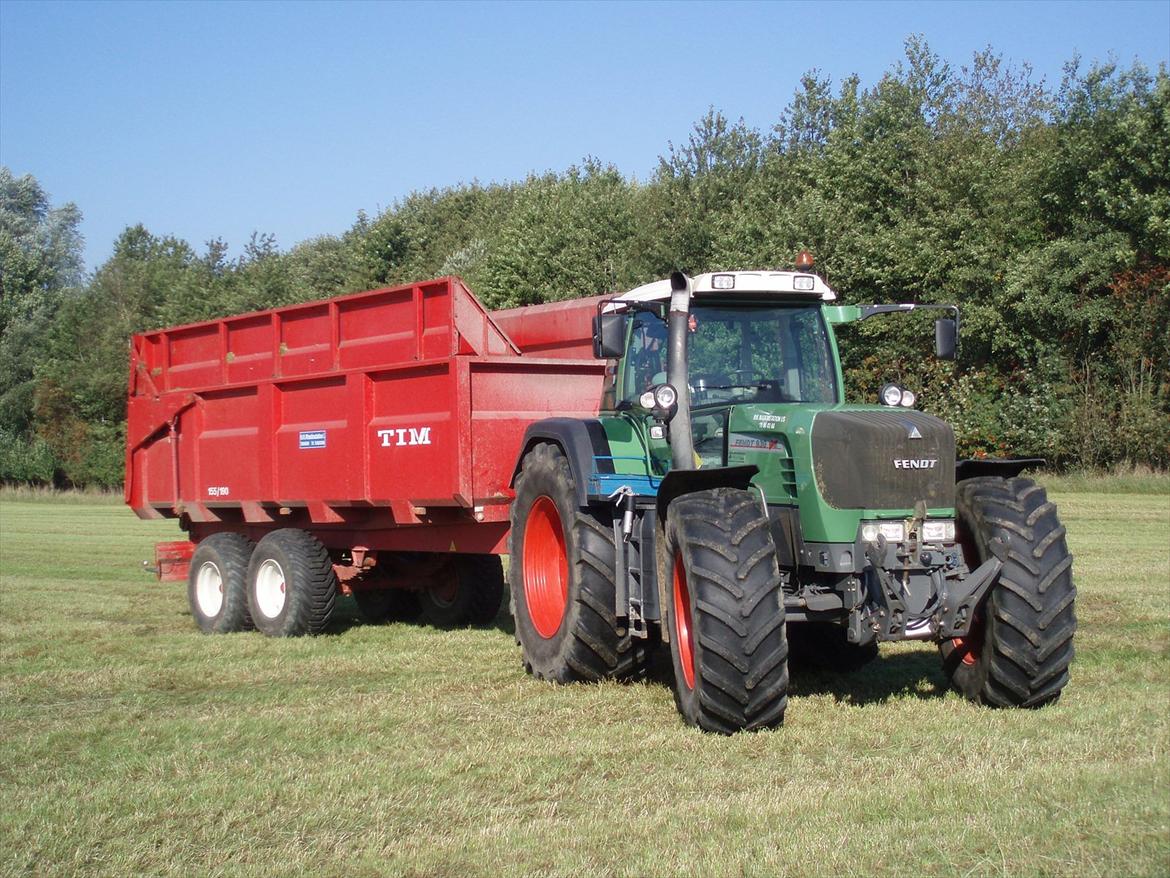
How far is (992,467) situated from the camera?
25.6 ft

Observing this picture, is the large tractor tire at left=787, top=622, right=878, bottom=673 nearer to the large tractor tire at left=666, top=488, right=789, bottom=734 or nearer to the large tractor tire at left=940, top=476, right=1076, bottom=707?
the large tractor tire at left=940, top=476, right=1076, bottom=707

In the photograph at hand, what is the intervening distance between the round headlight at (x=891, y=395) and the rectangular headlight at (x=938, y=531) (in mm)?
1132

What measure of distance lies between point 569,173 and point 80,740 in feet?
128

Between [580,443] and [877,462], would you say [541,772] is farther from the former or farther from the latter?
[580,443]

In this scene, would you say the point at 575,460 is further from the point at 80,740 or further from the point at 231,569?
the point at 231,569

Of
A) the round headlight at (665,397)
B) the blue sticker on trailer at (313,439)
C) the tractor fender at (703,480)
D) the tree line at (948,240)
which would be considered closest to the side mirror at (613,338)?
the round headlight at (665,397)

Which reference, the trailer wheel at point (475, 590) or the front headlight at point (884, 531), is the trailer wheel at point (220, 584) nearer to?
the trailer wheel at point (475, 590)

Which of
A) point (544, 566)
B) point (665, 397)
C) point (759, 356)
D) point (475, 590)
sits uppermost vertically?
point (759, 356)

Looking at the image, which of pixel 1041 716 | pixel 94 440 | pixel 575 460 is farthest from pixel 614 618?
pixel 94 440

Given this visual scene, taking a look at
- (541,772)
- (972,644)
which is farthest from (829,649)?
(541,772)

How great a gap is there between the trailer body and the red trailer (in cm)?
2

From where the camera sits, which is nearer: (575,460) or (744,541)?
(744,541)

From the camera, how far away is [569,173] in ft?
147

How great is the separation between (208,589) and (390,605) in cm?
174
